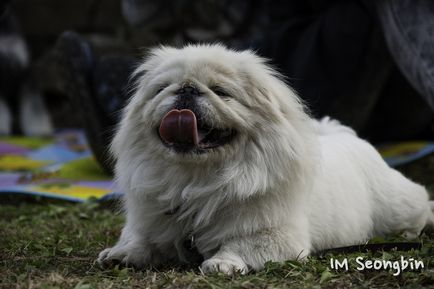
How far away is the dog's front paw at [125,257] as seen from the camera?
2.17 metres

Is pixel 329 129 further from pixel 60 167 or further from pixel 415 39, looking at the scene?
pixel 60 167

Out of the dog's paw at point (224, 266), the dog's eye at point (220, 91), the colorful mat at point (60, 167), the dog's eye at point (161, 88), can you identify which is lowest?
the colorful mat at point (60, 167)

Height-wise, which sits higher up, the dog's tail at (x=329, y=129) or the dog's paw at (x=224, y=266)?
the dog's tail at (x=329, y=129)

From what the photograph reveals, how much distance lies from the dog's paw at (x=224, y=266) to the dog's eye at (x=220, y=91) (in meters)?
0.51

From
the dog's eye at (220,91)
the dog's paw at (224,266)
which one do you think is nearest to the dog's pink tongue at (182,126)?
the dog's eye at (220,91)

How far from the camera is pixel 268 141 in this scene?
7.13 feet

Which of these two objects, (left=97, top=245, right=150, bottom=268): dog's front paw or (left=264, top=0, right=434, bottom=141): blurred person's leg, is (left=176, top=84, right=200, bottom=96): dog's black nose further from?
(left=264, top=0, right=434, bottom=141): blurred person's leg

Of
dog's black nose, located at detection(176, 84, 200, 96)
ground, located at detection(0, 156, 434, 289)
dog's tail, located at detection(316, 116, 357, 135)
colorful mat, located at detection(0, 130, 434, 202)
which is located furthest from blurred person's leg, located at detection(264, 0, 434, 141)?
dog's black nose, located at detection(176, 84, 200, 96)

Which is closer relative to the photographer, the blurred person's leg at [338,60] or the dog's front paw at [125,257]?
the dog's front paw at [125,257]

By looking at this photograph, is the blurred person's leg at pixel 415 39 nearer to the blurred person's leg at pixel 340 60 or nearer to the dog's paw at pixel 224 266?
the blurred person's leg at pixel 340 60

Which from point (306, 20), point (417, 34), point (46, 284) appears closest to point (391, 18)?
point (417, 34)

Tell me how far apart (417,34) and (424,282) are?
5.87 ft

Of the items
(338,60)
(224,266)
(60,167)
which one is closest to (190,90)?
(224,266)

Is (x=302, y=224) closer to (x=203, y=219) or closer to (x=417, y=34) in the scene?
(x=203, y=219)
